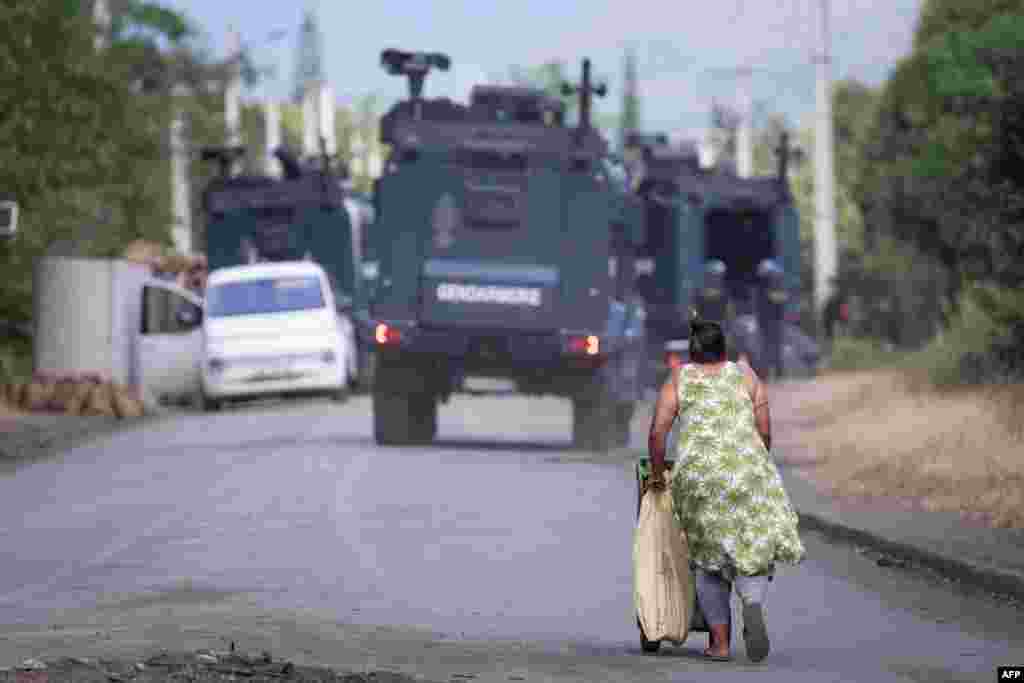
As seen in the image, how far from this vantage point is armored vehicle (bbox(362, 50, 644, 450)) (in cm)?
3033

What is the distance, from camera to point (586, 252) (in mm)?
30719

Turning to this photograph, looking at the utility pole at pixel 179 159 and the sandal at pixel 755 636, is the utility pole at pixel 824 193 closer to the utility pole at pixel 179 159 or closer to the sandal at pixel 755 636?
the utility pole at pixel 179 159

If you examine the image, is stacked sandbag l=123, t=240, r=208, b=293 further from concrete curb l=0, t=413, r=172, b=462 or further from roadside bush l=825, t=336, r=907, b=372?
roadside bush l=825, t=336, r=907, b=372

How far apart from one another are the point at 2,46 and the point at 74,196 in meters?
2.89

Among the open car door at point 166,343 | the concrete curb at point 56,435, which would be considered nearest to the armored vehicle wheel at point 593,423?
the concrete curb at point 56,435

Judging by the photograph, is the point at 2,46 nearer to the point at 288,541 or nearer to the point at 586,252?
the point at 586,252

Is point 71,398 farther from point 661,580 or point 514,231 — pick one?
point 661,580

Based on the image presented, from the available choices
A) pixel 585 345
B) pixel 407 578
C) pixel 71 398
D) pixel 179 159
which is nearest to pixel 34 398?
pixel 71 398

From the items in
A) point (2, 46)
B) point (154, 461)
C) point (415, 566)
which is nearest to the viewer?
point (415, 566)

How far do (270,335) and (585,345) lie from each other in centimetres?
Answer: 1223

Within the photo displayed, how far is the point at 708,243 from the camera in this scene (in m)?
48.3

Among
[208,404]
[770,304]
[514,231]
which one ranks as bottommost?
[208,404]

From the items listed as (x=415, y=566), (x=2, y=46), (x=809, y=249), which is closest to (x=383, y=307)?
(x=2, y=46)

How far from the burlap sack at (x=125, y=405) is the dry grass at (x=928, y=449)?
339 inches
